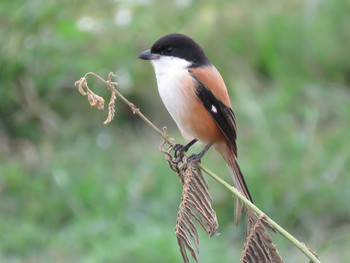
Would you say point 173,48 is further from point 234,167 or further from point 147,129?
point 147,129

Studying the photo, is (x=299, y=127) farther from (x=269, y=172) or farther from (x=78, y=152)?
(x=78, y=152)

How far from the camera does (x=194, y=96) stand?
10.3ft

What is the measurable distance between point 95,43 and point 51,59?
55 centimetres

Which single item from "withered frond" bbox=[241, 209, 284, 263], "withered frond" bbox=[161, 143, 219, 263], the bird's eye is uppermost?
the bird's eye

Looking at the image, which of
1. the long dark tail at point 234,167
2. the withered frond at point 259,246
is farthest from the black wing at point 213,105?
the withered frond at point 259,246

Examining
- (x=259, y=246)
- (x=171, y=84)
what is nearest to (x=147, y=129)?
(x=171, y=84)

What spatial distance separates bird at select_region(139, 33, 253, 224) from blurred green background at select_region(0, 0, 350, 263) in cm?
105

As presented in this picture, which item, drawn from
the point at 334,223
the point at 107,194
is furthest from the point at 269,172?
the point at 107,194

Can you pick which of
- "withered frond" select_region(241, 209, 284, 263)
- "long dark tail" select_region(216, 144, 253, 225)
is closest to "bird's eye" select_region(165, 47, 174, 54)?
"long dark tail" select_region(216, 144, 253, 225)

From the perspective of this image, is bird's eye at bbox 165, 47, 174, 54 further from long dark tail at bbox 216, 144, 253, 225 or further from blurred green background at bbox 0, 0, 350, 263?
blurred green background at bbox 0, 0, 350, 263

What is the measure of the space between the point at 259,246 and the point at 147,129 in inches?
165

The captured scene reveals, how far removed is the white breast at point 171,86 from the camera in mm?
3061

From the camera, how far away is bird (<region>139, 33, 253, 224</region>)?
309 centimetres

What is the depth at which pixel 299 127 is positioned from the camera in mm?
5375
